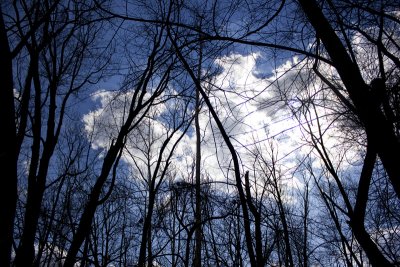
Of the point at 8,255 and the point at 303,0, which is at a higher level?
the point at 303,0

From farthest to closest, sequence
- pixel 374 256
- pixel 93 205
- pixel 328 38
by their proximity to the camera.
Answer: pixel 93 205 < pixel 328 38 < pixel 374 256

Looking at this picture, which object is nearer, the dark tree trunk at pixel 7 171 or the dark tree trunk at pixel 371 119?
the dark tree trunk at pixel 371 119

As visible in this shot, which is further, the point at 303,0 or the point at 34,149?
the point at 34,149

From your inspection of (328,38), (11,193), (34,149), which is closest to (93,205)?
(11,193)

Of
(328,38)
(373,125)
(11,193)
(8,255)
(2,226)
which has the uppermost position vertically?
(328,38)

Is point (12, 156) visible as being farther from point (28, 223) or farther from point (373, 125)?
point (373, 125)

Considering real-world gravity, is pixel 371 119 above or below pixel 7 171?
above

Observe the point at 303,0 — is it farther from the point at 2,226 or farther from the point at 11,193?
the point at 2,226

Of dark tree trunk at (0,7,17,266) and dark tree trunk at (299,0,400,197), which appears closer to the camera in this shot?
dark tree trunk at (299,0,400,197)

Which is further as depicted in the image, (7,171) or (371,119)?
(7,171)

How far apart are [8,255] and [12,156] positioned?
1.89 ft

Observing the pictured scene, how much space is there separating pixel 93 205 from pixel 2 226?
49cm

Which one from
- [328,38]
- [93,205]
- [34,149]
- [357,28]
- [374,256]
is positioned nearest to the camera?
[374,256]

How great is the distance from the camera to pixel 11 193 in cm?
156
